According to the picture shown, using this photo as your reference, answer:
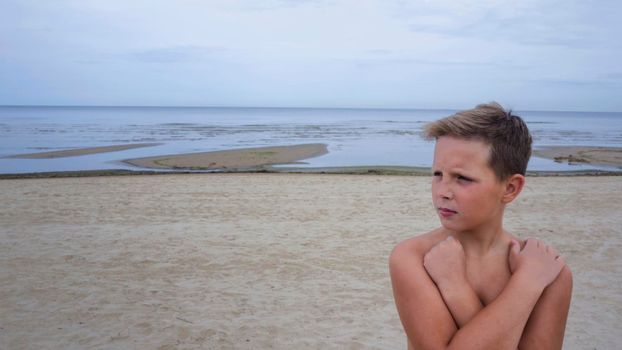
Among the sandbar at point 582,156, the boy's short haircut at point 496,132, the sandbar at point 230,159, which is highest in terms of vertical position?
the boy's short haircut at point 496,132

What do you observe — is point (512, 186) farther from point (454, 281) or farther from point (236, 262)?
point (236, 262)

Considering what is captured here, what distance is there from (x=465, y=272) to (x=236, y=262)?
6.82 metres

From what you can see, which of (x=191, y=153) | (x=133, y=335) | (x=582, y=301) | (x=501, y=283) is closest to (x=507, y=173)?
(x=501, y=283)

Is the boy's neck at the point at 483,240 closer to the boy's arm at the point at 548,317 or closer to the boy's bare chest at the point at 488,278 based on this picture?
the boy's bare chest at the point at 488,278

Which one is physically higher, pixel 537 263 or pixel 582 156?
pixel 537 263

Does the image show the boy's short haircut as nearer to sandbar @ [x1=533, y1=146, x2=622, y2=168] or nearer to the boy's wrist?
the boy's wrist

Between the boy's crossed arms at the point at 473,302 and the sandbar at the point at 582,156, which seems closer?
the boy's crossed arms at the point at 473,302

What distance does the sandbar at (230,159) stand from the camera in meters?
22.9

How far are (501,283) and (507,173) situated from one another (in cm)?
43

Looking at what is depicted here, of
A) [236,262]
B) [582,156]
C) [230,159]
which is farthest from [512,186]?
[582,156]

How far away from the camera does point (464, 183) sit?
1.81 metres

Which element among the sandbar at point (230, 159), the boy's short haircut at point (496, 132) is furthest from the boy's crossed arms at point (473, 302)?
the sandbar at point (230, 159)

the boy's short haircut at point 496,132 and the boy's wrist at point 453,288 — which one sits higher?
the boy's short haircut at point 496,132

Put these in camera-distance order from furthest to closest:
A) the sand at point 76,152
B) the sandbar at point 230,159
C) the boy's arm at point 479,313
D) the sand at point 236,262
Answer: the sand at point 76,152
the sandbar at point 230,159
the sand at point 236,262
the boy's arm at point 479,313
